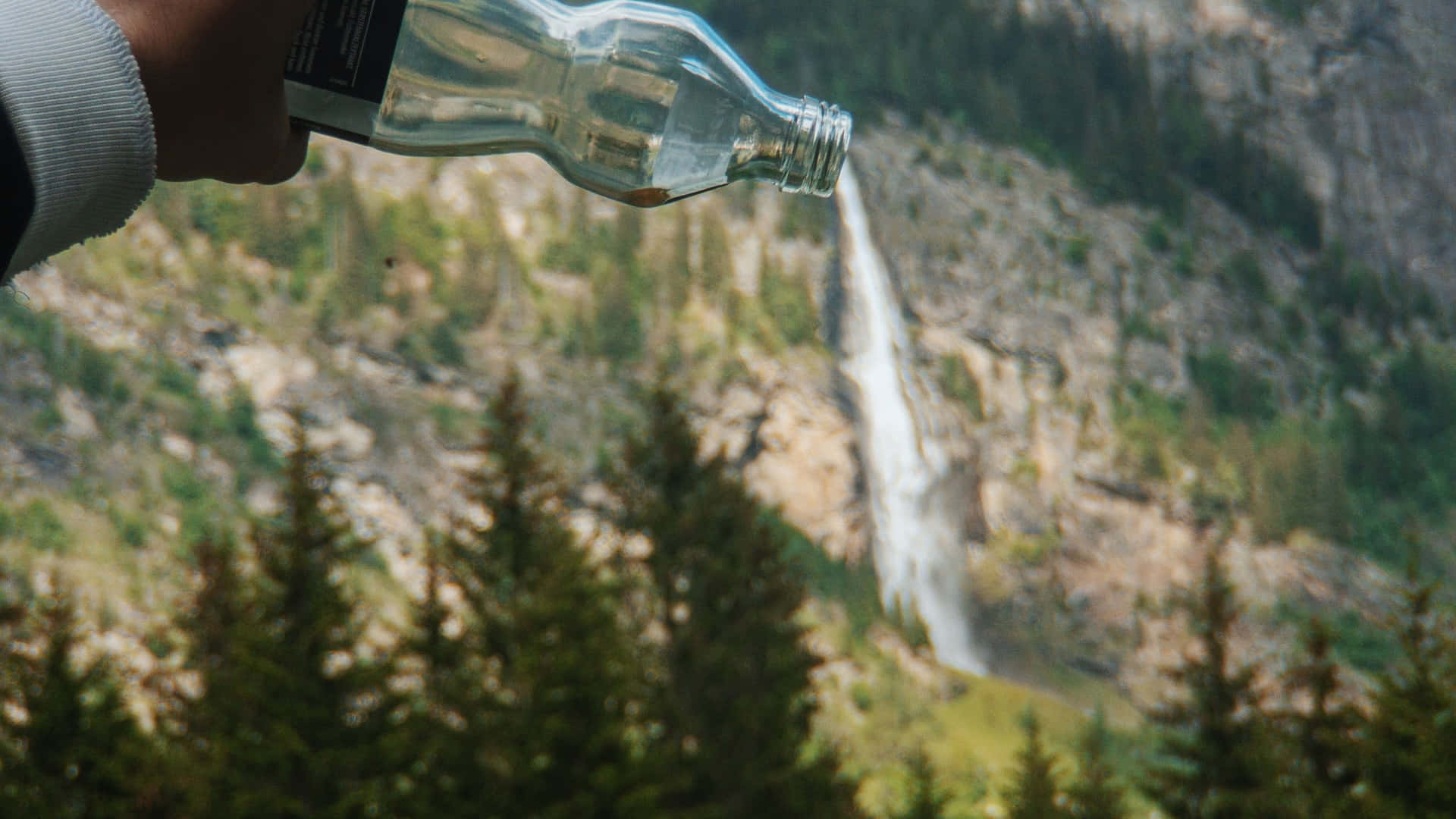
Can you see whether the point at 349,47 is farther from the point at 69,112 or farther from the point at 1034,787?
the point at 1034,787

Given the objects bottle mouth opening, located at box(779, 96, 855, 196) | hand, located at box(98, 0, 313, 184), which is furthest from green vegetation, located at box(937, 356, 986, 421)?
hand, located at box(98, 0, 313, 184)

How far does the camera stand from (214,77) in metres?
1.26

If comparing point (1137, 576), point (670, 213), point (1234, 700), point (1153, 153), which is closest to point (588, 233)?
point (670, 213)

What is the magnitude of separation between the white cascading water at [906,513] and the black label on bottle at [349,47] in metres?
55.4

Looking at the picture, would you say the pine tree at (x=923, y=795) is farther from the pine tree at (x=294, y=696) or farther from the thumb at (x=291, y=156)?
the thumb at (x=291, y=156)

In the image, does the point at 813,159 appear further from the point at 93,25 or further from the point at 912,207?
the point at 912,207

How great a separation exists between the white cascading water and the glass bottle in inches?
2157

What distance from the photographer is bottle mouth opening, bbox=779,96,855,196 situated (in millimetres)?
2012

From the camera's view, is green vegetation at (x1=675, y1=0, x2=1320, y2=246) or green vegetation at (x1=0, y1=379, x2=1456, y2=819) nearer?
green vegetation at (x1=0, y1=379, x2=1456, y2=819)

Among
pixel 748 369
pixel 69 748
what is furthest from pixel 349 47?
pixel 748 369

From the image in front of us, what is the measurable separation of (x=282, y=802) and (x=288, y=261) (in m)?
52.6

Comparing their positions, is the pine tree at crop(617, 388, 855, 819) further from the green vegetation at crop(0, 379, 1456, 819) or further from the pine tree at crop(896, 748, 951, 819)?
the pine tree at crop(896, 748, 951, 819)

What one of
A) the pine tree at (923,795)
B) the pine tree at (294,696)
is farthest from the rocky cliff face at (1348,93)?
the pine tree at (294,696)

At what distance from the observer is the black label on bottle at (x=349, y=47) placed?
1443 millimetres
